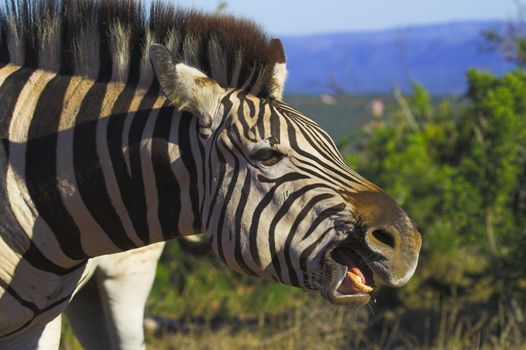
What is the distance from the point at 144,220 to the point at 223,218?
13.8 inches

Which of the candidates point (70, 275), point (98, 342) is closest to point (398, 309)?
point (98, 342)

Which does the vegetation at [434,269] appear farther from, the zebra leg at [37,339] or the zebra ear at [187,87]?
the zebra ear at [187,87]

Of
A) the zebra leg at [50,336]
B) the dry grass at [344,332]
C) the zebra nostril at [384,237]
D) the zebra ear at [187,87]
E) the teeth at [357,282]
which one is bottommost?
the dry grass at [344,332]

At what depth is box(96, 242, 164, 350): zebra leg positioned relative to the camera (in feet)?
16.6

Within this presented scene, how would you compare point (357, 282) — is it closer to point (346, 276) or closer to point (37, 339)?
point (346, 276)

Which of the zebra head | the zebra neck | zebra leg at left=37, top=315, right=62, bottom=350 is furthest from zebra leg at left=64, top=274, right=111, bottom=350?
the zebra head

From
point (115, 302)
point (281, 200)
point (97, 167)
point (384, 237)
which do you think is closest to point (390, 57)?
point (115, 302)

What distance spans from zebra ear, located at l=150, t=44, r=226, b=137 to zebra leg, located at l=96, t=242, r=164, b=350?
2.03m

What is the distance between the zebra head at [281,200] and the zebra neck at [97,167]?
119 millimetres

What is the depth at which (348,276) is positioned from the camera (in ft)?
9.98

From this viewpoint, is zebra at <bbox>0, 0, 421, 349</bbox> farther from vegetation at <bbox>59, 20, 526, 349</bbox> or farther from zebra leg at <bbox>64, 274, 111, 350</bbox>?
vegetation at <bbox>59, 20, 526, 349</bbox>

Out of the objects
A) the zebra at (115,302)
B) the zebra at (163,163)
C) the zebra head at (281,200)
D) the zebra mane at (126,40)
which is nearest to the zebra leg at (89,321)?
the zebra at (115,302)

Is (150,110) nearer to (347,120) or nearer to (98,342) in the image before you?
(98,342)

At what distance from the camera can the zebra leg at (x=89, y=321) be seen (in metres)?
5.25
